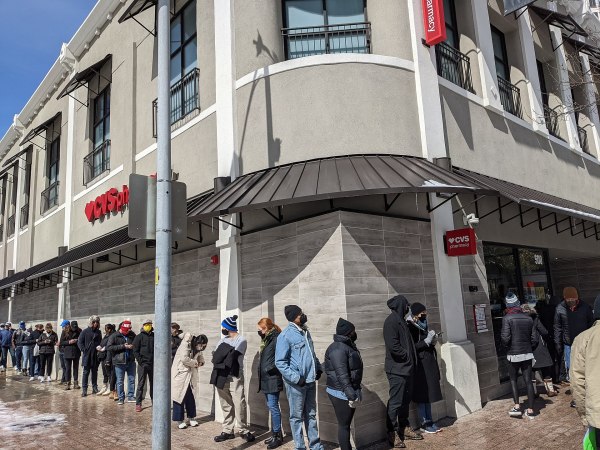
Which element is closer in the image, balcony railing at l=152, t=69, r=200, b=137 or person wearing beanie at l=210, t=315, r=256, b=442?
person wearing beanie at l=210, t=315, r=256, b=442

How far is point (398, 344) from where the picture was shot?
6.43m

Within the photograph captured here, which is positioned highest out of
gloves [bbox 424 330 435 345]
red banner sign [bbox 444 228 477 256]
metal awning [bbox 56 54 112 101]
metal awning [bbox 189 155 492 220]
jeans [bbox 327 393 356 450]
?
metal awning [bbox 56 54 112 101]

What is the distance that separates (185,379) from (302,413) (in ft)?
8.63

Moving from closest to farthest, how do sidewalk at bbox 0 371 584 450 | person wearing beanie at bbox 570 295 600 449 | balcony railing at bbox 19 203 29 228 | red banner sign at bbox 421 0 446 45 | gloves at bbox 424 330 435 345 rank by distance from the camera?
1. person wearing beanie at bbox 570 295 600 449
2. sidewalk at bbox 0 371 584 450
3. gloves at bbox 424 330 435 345
4. red banner sign at bbox 421 0 446 45
5. balcony railing at bbox 19 203 29 228

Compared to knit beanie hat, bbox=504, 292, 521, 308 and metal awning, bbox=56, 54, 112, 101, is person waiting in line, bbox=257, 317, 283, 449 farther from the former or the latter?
metal awning, bbox=56, 54, 112, 101

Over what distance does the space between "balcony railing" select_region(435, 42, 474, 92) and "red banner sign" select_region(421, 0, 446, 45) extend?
0.94 m

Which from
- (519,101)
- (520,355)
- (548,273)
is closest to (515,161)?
(519,101)

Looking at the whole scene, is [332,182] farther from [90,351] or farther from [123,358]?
[90,351]

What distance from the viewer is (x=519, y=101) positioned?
39.9 feet

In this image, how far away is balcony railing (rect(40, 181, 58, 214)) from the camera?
17359mm

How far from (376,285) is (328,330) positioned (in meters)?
1.02

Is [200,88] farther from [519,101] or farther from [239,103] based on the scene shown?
[519,101]

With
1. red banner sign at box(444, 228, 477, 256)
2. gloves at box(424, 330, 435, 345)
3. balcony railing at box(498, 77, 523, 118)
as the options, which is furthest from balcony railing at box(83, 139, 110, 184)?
balcony railing at box(498, 77, 523, 118)

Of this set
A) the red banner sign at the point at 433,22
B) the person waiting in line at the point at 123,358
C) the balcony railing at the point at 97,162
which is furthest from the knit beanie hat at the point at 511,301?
the balcony railing at the point at 97,162
